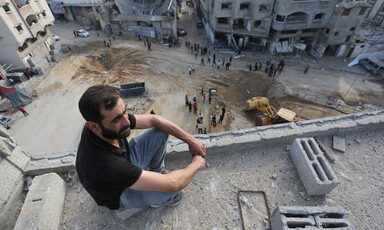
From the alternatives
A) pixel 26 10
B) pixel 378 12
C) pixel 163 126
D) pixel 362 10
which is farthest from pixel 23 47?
pixel 378 12

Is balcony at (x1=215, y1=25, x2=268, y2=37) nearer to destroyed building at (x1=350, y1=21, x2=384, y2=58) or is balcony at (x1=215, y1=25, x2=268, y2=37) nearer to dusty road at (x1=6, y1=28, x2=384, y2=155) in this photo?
dusty road at (x1=6, y1=28, x2=384, y2=155)

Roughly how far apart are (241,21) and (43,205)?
1329 inches

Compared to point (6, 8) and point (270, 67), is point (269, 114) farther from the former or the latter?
point (6, 8)

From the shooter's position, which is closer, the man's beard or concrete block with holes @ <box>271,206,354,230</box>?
the man's beard

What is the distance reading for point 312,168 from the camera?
18.6 feet

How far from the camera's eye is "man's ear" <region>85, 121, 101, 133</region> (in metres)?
3.17

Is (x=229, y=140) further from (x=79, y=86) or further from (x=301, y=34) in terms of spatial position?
(x=301, y=34)

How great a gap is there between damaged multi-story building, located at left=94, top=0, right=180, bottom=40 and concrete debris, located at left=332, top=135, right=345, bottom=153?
3012cm

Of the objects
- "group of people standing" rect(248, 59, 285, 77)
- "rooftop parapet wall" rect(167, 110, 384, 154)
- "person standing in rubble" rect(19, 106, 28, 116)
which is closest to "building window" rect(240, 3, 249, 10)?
"group of people standing" rect(248, 59, 285, 77)

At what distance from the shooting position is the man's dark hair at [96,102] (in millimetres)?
2987

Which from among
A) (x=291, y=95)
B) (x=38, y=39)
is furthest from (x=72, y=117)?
(x=291, y=95)

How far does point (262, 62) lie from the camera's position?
2730 cm

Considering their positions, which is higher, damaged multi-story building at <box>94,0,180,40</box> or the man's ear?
the man's ear

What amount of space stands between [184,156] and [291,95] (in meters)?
20.0
